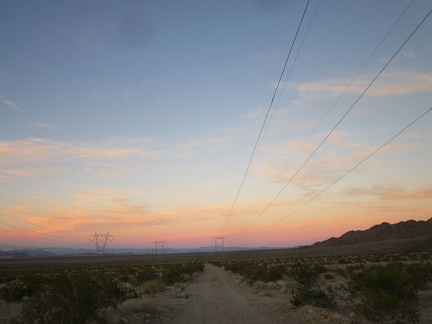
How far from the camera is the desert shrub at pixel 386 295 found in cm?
1089

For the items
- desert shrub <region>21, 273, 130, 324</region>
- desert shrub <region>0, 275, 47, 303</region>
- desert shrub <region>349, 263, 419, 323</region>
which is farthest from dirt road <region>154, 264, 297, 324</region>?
desert shrub <region>0, 275, 47, 303</region>

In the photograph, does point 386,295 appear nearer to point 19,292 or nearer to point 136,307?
point 136,307

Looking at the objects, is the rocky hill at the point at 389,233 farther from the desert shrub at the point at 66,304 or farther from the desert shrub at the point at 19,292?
the desert shrub at the point at 66,304

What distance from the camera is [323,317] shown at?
13.1 metres

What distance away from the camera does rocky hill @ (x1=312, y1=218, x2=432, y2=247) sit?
498ft

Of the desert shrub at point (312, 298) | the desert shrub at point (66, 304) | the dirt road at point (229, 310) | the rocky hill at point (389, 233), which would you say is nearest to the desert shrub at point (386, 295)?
the desert shrub at point (312, 298)

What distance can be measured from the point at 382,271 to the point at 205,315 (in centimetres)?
781

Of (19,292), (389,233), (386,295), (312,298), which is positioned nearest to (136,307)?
(312,298)

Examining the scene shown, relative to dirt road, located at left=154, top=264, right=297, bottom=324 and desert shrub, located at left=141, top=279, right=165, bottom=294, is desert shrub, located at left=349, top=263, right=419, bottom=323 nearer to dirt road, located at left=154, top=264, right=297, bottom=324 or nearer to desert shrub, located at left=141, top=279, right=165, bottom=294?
dirt road, located at left=154, top=264, right=297, bottom=324

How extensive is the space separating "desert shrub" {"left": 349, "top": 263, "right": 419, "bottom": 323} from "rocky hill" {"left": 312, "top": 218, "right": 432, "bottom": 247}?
14938cm

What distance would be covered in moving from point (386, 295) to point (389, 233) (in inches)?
6830

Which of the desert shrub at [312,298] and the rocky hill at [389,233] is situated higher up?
the rocky hill at [389,233]

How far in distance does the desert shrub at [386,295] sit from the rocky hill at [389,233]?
490ft

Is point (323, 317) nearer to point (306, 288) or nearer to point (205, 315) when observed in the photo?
point (306, 288)
